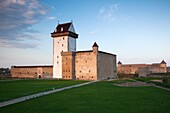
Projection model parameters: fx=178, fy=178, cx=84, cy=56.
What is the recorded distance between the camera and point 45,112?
30.7ft

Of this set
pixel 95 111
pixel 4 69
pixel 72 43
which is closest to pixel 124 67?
pixel 72 43

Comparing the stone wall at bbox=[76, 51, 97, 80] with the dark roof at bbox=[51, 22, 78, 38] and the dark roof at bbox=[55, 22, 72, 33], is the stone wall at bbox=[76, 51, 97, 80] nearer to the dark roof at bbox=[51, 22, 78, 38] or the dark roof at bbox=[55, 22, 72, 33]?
the dark roof at bbox=[51, 22, 78, 38]

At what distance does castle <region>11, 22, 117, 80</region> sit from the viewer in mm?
45812

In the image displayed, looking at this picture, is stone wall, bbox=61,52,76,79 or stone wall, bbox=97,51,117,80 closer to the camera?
stone wall, bbox=97,51,117,80

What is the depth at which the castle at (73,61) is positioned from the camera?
45.8 meters

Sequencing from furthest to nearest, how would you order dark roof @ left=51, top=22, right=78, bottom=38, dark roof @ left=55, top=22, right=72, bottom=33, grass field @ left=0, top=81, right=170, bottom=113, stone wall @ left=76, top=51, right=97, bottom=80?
dark roof @ left=55, top=22, right=72, bottom=33, dark roof @ left=51, top=22, right=78, bottom=38, stone wall @ left=76, top=51, right=97, bottom=80, grass field @ left=0, top=81, right=170, bottom=113

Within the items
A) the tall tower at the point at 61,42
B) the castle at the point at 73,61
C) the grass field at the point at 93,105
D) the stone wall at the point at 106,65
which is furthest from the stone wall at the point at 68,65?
the grass field at the point at 93,105

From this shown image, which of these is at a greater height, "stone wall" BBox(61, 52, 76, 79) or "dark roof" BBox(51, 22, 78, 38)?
"dark roof" BBox(51, 22, 78, 38)

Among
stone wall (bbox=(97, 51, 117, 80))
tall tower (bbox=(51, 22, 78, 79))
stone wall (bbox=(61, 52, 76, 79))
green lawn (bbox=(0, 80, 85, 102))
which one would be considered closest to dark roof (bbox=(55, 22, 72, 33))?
tall tower (bbox=(51, 22, 78, 79))

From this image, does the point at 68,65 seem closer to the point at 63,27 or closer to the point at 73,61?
the point at 73,61

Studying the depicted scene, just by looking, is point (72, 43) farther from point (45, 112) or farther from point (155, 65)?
point (155, 65)

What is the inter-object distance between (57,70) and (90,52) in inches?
456

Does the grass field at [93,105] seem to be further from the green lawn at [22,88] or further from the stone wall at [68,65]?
the stone wall at [68,65]

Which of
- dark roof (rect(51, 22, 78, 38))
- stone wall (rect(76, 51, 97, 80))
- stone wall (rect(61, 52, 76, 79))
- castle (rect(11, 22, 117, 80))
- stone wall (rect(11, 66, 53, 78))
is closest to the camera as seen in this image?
stone wall (rect(76, 51, 97, 80))
